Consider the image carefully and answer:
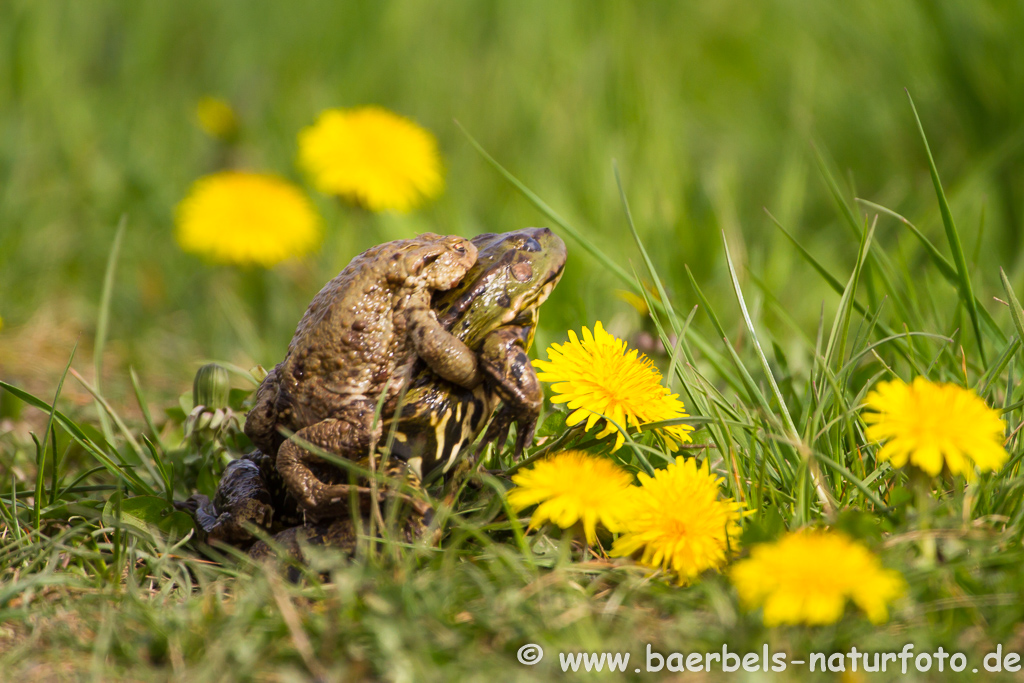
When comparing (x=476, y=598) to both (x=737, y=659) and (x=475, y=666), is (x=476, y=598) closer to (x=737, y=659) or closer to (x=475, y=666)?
(x=475, y=666)

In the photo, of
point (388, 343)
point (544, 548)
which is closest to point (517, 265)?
point (388, 343)

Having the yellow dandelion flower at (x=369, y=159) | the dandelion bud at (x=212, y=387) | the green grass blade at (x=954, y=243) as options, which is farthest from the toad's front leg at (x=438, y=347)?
the yellow dandelion flower at (x=369, y=159)

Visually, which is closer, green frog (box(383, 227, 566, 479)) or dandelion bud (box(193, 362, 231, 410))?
green frog (box(383, 227, 566, 479))

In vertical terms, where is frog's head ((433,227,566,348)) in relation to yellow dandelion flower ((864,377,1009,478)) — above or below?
above

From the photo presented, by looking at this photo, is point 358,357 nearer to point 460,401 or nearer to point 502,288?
point 460,401

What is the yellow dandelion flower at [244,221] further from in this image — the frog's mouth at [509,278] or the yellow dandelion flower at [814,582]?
the yellow dandelion flower at [814,582]

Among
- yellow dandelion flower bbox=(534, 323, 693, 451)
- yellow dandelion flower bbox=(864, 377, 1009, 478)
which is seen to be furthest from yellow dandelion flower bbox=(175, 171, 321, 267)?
yellow dandelion flower bbox=(864, 377, 1009, 478)

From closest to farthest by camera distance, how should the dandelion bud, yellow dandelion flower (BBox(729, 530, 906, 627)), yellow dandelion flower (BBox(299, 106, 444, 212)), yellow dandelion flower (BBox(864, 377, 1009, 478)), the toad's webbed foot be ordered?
1. yellow dandelion flower (BBox(729, 530, 906, 627))
2. yellow dandelion flower (BBox(864, 377, 1009, 478))
3. the toad's webbed foot
4. the dandelion bud
5. yellow dandelion flower (BBox(299, 106, 444, 212))

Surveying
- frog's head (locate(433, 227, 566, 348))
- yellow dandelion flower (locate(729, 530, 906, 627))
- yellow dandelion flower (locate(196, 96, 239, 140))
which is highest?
yellow dandelion flower (locate(196, 96, 239, 140))

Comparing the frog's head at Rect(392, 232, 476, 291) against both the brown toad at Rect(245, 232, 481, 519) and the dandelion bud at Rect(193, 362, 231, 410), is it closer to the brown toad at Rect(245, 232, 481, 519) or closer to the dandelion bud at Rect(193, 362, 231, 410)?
the brown toad at Rect(245, 232, 481, 519)
